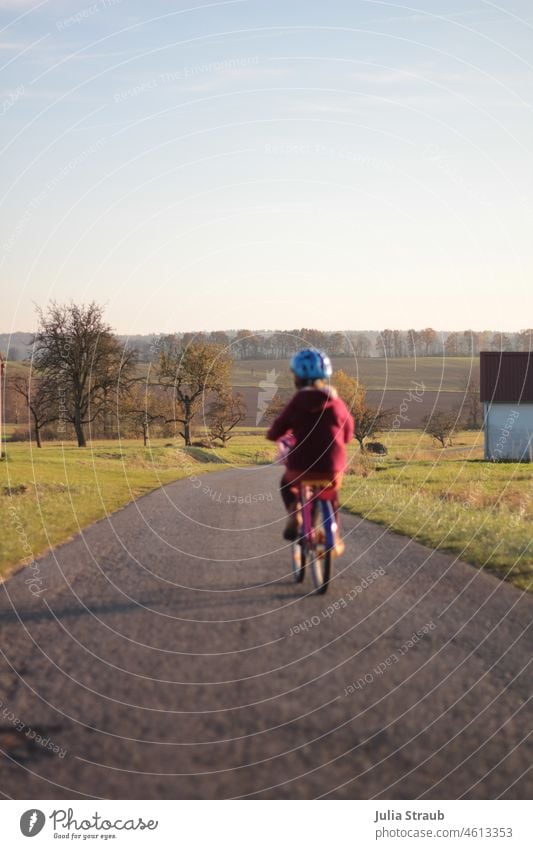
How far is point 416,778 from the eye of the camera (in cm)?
526

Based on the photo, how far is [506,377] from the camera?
58.6m

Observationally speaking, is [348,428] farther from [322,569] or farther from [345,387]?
[345,387]

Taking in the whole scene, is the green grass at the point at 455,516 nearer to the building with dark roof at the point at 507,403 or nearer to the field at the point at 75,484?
the field at the point at 75,484

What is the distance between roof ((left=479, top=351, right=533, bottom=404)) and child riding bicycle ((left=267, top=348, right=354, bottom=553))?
5239cm

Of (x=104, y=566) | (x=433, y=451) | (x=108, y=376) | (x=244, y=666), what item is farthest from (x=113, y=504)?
(x=433, y=451)

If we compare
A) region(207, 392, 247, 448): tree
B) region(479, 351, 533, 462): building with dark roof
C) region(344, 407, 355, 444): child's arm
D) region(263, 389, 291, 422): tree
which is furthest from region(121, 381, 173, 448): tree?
region(344, 407, 355, 444): child's arm

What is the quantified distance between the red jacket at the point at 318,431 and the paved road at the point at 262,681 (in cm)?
184

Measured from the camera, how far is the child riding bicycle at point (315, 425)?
443 centimetres

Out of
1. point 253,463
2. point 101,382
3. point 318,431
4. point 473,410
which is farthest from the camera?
point 473,410

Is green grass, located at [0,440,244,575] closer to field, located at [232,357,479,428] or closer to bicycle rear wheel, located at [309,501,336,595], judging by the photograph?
field, located at [232,357,479,428]

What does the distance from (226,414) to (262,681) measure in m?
4.68

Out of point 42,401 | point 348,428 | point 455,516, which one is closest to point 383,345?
point 348,428

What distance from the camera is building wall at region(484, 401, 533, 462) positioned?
52.1m
